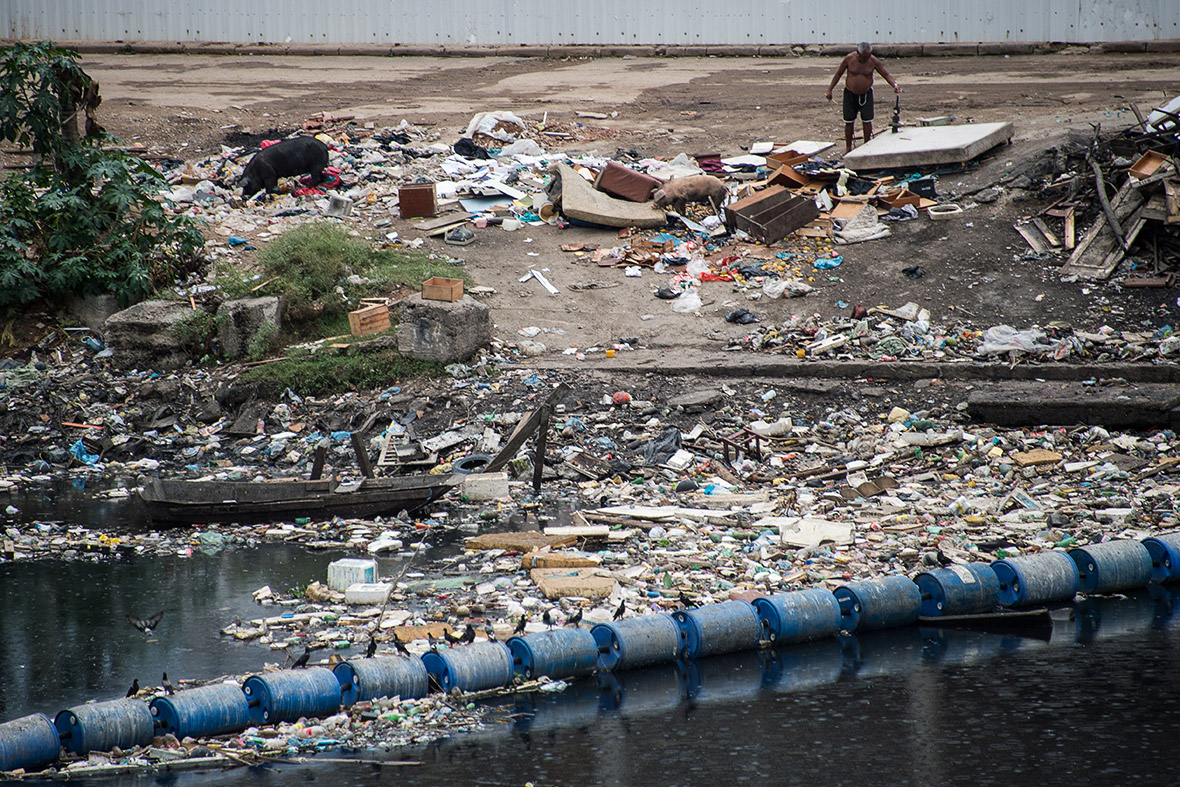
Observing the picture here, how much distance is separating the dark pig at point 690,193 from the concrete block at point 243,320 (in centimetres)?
467

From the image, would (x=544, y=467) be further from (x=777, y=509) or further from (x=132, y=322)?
(x=132, y=322)

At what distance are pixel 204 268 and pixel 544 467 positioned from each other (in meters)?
5.71

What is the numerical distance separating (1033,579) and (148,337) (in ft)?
29.7

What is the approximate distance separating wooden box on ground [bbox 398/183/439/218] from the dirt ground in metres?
0.19

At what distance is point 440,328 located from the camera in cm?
1078

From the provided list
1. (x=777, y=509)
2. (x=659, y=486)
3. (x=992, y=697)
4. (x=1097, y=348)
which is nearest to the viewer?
(x=992, y=697)

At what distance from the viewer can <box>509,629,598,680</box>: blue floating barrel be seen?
228 inches

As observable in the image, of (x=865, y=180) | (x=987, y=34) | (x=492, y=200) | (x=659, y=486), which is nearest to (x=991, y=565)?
(x=659, y=486)

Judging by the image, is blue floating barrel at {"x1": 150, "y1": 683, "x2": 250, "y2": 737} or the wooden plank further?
the wooden plank

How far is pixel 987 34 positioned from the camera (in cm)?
1942

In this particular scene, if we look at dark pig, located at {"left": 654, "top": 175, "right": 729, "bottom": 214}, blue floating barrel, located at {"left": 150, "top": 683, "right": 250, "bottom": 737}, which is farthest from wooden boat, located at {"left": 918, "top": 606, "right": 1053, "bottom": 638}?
dark pig, located at {"left": 654, "top": 175, "right": 729, "bottom": 214}

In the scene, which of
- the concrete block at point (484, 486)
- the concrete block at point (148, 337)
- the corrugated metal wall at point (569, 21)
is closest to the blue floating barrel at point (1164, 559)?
the concrete block at point (484, 486)

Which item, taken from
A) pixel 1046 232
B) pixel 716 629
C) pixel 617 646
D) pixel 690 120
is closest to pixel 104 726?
pixel 617 646

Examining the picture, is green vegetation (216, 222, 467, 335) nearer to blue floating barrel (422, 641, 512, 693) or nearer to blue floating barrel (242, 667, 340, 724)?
blue floating barrel (422, 641, 512, 693)
